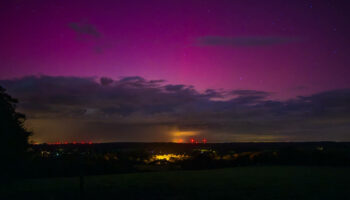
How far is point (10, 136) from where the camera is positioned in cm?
4369

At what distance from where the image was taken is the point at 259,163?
2729 inches

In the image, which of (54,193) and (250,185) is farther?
(250,185)

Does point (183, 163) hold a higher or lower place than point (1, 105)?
lower

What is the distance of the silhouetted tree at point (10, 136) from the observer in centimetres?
4262

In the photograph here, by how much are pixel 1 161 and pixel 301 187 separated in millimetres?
30877

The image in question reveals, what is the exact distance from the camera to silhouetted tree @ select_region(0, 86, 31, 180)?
140ft

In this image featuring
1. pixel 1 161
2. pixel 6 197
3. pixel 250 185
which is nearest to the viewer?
pixel 6 197

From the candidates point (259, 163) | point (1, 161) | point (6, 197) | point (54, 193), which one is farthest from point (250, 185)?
point (259, 163)

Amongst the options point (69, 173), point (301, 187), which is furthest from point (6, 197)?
point (69, 173)

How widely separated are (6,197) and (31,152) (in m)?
23.1

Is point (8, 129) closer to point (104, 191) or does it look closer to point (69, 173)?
point (69, 173)

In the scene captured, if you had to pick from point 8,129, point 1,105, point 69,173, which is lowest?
point 69,173

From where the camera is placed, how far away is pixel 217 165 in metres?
71.1

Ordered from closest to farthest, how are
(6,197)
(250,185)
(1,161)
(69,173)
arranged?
(6,197) → (250,185) → (1,161) → (69,173)
